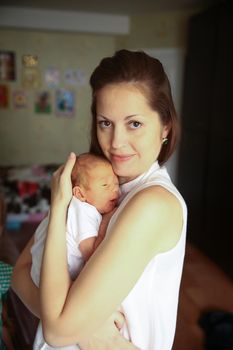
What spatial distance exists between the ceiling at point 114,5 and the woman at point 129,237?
10.7 ft

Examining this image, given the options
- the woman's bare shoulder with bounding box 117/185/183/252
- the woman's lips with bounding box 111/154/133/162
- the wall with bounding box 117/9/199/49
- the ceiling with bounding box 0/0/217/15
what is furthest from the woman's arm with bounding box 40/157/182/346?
the wall with bounding box 117/9/199/49

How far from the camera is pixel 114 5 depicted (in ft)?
12.8

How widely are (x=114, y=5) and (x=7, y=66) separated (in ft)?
5.73

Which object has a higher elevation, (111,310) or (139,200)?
(139,200)

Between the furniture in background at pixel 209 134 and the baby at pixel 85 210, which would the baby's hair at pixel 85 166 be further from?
the furniture in background at pixel 209 134

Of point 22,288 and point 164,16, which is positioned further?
point 164,16

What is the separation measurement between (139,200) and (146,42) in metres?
3.94

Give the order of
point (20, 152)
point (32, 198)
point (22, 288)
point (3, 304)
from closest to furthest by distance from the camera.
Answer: point (22, 288), point (3, 304), point (32, 198), point (20, 152)

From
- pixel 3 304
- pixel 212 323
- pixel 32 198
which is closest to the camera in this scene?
pixel 3 304

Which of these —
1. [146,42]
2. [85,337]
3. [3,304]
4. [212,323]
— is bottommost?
[212,323]

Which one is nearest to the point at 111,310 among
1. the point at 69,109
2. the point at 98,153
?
the point at 98,153

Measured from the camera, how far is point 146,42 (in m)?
4.27

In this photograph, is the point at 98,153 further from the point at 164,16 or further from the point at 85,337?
the point at 164,16

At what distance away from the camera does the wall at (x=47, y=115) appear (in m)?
4.71
